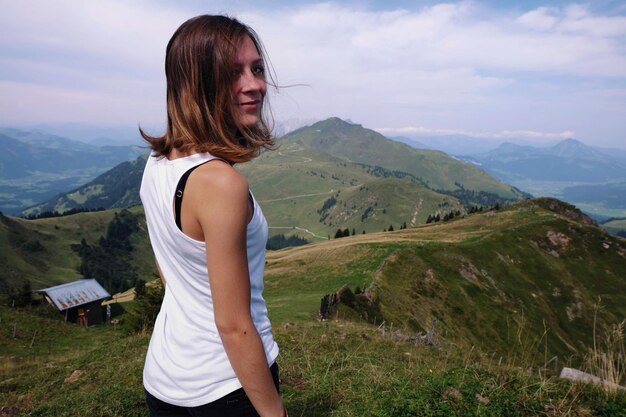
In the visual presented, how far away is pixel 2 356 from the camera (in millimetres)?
18172

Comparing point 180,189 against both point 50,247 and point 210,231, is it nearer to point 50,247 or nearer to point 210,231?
point 210,231

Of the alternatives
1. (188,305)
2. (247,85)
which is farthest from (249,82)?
(188,305)

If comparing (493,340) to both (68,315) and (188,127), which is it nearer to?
(188,127)

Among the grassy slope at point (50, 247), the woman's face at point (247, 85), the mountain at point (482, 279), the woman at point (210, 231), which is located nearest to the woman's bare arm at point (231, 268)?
the woman at point (210, 231)

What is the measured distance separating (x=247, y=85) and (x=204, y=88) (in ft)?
0.90

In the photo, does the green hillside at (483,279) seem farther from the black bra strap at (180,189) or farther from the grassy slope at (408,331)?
the black bra strap at (180,189)

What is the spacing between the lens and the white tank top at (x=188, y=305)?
7.25ft

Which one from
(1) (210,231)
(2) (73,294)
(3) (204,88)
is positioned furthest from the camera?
(2) (73,294)

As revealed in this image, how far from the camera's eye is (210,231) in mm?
1996

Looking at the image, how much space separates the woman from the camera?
2.05 meters

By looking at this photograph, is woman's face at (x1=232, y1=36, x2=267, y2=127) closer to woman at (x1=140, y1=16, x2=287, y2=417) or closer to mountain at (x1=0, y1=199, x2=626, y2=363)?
woman at (x1=140, y1=16, x2=287, y2=417)

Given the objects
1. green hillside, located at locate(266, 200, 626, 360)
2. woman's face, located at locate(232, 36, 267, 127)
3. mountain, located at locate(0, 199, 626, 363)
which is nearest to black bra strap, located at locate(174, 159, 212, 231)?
woman's face, located at locate(232, 36, 267, 127)

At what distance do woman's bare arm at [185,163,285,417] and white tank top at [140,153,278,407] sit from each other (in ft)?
0.47

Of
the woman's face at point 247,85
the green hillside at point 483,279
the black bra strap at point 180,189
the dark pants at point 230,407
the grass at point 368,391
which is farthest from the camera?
the green hillside at point 483,279
